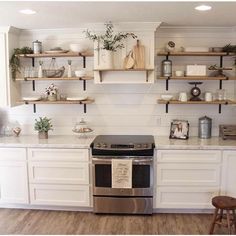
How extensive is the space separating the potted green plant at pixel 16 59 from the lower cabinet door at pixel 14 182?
110 cm

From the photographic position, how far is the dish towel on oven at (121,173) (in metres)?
3.42

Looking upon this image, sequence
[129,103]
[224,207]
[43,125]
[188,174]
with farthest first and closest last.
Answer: [129,103] → [43,125] → [188,174] → [224,207]

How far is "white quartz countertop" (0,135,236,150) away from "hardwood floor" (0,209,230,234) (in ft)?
2.71

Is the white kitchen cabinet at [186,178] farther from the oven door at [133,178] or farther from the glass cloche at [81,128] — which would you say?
the glass cloche at [81,128]

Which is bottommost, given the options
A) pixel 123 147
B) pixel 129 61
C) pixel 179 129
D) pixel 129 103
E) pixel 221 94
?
pixel 123 147

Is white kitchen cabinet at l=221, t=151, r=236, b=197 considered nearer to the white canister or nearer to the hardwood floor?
the hardwood floor

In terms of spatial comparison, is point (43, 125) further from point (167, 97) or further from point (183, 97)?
point (183, 97)

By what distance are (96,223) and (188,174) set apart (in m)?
1.18

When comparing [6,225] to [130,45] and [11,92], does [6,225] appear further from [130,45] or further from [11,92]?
[130,45]

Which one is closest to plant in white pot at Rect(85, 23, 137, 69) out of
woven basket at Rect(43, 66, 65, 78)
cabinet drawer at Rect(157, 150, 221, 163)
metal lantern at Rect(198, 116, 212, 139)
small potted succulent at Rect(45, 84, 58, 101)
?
woven basket at Rect(43, 66, 65, 78)

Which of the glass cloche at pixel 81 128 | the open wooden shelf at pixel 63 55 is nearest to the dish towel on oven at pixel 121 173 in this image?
the glass cloche at pixel 81 128

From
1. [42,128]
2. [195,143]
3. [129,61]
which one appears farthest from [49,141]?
[195,143]

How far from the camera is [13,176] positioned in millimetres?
3676

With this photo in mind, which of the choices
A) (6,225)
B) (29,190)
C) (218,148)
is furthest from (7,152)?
(218,148)
